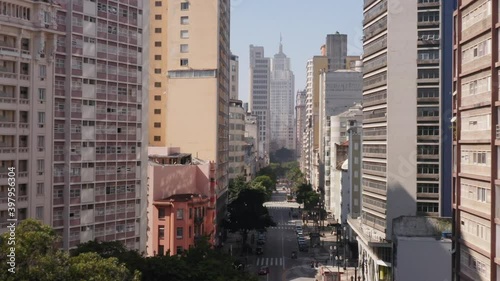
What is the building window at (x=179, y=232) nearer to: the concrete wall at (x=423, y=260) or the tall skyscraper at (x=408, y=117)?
the tall skyscraper at (x=408, y=117)

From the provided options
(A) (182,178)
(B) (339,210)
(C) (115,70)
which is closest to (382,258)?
(A) (182,178)

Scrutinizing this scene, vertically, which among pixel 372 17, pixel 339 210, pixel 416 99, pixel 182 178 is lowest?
pixel 339 210

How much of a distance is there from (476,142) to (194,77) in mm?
52426

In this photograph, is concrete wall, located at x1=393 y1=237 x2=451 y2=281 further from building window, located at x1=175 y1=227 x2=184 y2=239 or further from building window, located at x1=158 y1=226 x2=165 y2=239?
building window, located at x1=158 y1=226 x2=165 y2=239

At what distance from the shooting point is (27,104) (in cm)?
4281

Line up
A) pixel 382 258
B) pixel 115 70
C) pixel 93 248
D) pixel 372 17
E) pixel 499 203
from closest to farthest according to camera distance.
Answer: pixel 499 203
pixel 93 248
pixel 115 70
pixel 382 258
pixel 372 17

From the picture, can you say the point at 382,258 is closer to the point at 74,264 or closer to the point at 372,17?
the point at 372,17

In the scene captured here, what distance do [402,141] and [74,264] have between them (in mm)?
38124

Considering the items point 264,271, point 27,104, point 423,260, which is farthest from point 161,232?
point 423,260

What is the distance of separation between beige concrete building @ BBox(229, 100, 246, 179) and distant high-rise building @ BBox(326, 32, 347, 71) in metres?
58.8

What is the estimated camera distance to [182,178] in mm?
66500

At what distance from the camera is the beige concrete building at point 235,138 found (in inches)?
4156

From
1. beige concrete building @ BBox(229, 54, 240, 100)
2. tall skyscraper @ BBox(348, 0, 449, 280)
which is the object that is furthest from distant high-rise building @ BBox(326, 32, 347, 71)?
tall skyscraper @ BBox(348, 0, 449, 280)

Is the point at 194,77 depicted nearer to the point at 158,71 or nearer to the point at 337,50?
the point at 158,71
